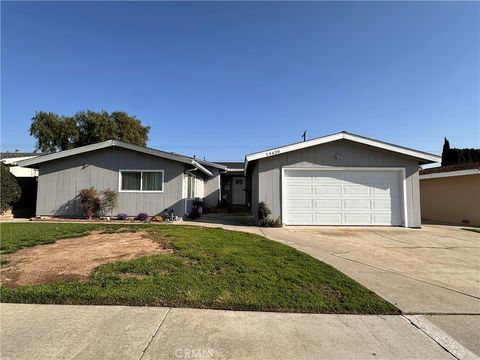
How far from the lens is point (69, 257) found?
544cm

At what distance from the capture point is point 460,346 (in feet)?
9.29

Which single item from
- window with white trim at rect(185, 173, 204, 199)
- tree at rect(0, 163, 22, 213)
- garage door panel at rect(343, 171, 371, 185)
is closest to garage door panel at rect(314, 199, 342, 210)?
garage door panel at rect(343, 171, 371, 185)

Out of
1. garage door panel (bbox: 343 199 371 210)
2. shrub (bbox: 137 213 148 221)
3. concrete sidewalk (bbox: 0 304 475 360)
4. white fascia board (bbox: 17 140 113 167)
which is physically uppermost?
white fascia board (bbox: 17 140 113 167)

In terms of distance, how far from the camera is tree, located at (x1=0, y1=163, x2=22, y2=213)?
12390 mm

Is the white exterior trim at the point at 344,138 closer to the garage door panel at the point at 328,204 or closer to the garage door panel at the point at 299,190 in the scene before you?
the garage door panel at the point at 299,190

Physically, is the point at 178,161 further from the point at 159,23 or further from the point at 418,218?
the point at 418,218

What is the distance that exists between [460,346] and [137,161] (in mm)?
12443

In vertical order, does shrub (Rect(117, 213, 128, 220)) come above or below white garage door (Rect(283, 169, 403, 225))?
below

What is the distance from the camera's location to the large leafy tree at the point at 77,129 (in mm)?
29844

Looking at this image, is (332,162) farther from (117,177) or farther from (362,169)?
(117,177)

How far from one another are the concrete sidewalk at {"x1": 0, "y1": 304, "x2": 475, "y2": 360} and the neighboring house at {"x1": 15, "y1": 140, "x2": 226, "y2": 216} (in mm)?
9309

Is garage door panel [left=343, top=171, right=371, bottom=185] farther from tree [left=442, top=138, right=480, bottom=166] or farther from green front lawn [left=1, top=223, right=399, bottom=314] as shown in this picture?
tree [left=442, top=138, right=480, bottom=166]

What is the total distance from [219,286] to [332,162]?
8793mm

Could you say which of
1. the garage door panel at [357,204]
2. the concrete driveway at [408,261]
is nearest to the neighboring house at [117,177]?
the concrete driveway at [408,261]
